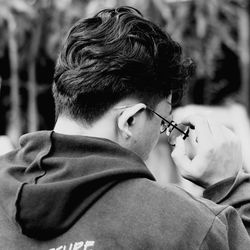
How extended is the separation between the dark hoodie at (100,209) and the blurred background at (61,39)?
555 centimetres

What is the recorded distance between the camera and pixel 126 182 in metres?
1.66

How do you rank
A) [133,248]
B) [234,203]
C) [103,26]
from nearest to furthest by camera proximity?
[133,248], [103,26], [234,203]

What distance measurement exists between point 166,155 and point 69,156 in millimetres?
6961

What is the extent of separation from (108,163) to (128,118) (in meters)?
0.15

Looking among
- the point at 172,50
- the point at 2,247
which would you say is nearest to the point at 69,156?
the point at 2,247

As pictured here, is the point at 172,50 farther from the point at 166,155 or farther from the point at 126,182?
the point at 166,155

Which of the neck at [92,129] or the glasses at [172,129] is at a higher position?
the neck at [92,129]

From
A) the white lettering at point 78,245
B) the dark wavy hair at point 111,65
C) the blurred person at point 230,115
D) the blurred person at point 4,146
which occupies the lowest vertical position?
the blurred person at point 230,115

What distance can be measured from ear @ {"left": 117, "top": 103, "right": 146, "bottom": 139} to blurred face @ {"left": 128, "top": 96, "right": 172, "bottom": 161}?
2 centimetres

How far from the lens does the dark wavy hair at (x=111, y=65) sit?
1746mm

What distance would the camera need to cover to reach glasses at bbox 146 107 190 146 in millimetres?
1910

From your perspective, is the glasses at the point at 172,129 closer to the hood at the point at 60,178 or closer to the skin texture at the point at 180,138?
the skin texture at the point at 180,138

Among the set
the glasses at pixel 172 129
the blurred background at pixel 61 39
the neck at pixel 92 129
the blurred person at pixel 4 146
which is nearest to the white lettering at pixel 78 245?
the neck at pixel 92 129

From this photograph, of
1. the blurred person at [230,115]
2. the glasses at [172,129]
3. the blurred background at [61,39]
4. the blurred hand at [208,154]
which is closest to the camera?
the glasses at [172,129]
